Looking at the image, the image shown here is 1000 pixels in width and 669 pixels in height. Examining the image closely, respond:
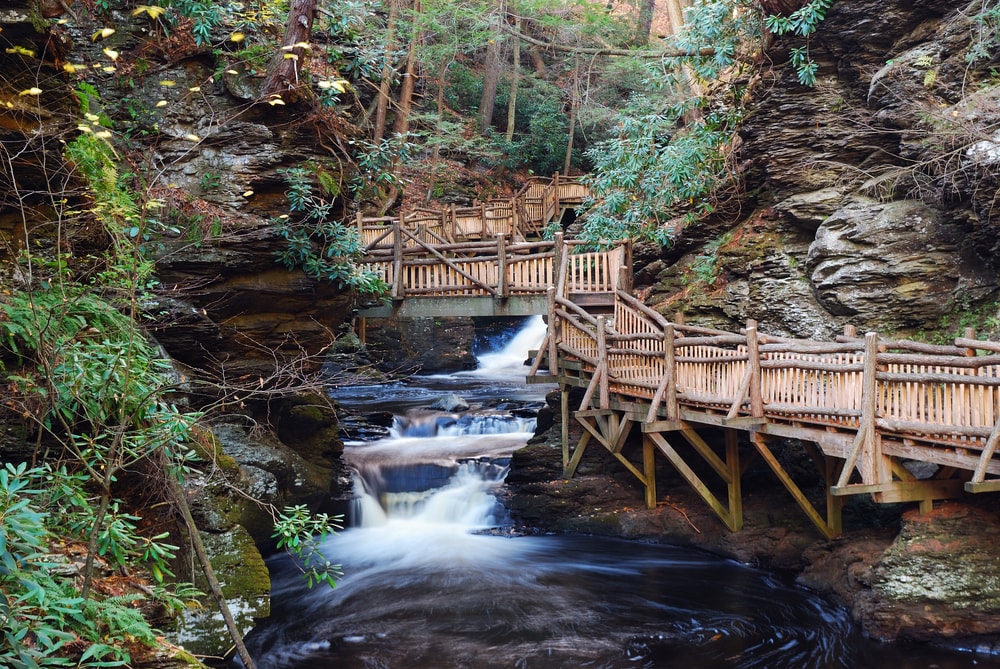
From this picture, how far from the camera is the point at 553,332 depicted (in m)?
14.4

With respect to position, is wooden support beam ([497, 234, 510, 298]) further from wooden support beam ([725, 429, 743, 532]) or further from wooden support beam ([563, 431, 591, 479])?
wooden support beam ([725, 429, 743, 532])

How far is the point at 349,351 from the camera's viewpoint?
22953 millimetres

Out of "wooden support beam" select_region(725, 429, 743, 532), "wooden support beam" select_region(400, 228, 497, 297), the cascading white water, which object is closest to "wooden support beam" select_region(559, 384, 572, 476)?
"wooden support beam" select_region(400, 228, 497, 297)

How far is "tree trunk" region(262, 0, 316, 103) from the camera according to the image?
11.3m

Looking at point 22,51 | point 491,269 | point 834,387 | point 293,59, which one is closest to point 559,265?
point 491,269

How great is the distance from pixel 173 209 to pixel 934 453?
383 inches

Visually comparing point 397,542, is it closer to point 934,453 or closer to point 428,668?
point 428,668

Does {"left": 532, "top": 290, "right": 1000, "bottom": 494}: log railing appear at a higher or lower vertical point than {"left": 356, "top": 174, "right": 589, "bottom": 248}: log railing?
lower

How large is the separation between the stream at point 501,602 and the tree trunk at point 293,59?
22.8 feet

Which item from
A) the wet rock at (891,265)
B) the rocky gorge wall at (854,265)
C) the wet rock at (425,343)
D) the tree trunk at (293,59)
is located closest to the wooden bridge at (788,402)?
the rocky gorge wall at (854,265)

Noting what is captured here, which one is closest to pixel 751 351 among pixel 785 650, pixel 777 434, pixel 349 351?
pixel 777 434

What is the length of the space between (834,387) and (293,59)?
8554mm

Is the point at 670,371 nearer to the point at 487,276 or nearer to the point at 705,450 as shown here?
the point at 705,450

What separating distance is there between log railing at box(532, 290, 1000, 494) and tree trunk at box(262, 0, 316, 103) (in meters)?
5.94
